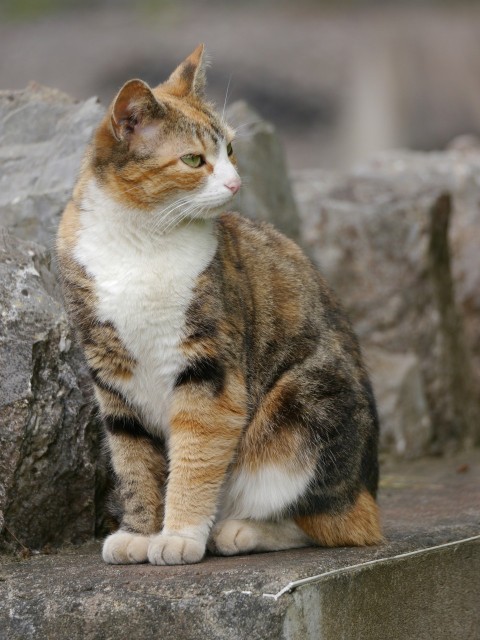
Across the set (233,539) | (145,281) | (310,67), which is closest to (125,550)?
(233,539)

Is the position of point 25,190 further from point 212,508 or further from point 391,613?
point 391,613

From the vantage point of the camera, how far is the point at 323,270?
751 cm

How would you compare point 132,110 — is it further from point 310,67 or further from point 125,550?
point 310,67

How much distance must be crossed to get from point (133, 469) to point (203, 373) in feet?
1.70

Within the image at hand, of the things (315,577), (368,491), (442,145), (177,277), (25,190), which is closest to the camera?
(315,577)

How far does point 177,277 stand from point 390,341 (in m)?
3.92

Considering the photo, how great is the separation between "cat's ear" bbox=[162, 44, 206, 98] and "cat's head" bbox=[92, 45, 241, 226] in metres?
0.31

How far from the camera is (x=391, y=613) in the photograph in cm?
400

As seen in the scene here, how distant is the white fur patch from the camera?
13.6 feet

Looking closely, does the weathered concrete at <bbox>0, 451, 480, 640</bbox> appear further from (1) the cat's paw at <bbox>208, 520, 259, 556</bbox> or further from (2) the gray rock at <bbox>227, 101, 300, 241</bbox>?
Answer: (2) the gray rock at <bbox>227, 101, 300, 241</bbox>

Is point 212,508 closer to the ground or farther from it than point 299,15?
closer to the ground

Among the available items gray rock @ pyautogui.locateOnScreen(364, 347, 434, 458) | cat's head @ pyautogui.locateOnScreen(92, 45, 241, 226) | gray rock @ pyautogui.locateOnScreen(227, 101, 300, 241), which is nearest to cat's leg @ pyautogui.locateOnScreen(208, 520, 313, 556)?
cat's head @ pyautogui.locateOnScreen(92, 45, 241, 226)

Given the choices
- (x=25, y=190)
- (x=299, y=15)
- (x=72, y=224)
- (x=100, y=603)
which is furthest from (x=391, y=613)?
(x=299, y=15)

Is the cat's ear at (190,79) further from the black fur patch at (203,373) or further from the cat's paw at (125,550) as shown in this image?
the cat's paw at (125,550)
